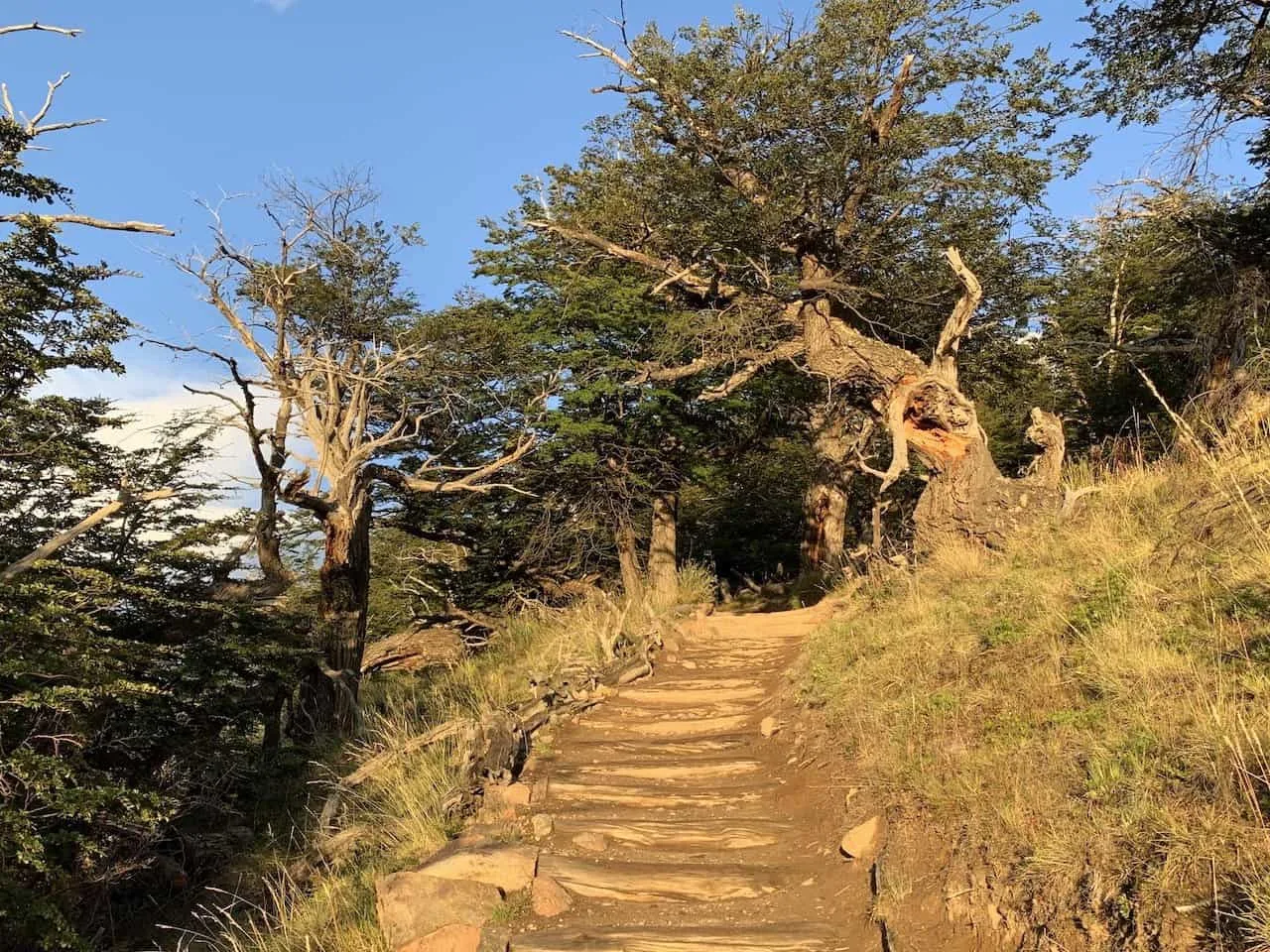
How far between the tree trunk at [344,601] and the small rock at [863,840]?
962 centimetres

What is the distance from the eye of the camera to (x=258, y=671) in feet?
38.0

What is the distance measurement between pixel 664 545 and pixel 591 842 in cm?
1087

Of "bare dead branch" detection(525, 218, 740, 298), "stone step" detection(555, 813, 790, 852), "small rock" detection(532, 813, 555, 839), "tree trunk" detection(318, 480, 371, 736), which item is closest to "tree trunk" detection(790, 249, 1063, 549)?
"bare dead branch" detection(525, 218, 740, 298)

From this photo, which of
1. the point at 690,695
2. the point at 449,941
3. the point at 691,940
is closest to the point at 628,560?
the point at 690,695

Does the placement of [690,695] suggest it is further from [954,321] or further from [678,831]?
[954,321]

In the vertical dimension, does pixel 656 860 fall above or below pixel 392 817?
below

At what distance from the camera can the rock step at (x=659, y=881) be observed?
4805 mm

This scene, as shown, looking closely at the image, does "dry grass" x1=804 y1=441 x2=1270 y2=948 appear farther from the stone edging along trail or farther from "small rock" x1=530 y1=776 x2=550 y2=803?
"small rock" x1=530 y1=776 x2=550 y2=803

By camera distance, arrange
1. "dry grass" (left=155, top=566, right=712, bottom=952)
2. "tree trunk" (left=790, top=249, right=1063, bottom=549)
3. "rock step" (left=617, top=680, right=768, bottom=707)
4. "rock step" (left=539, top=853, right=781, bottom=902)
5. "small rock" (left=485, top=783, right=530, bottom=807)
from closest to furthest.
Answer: "rock step" (left=539, top=853, right=781, bottom=902) < "dry grass" (left=155, top=566, right=712, bottom=952) < "small rock" (left=485, top=783, right=530, bottom=807) < "rock step" (left=617, top=680, right=768, bottom=707) < "tree trunk" (left=790, top=249, right=1063, bottom=549)

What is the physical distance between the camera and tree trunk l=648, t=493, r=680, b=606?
51.3 ft

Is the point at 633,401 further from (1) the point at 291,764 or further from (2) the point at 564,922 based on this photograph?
(2) the point at 564,922

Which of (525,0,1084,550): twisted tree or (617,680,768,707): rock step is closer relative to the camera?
(617,680,768,707): rock step

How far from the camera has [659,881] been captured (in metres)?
4.95

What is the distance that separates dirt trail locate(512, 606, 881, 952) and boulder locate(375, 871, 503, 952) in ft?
1.17
